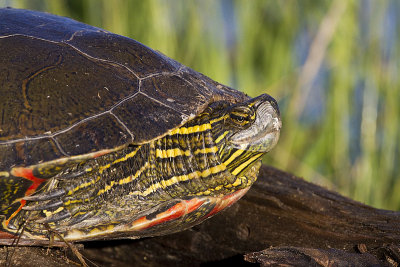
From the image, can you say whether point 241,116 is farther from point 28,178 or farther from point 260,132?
point 28,178

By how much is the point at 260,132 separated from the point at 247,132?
2.2 inches

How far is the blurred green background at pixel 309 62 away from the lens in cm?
356

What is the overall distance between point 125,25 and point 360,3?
2.10 meters

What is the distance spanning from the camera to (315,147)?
13.3 ft

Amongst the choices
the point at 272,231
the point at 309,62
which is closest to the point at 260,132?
the point at 272,231

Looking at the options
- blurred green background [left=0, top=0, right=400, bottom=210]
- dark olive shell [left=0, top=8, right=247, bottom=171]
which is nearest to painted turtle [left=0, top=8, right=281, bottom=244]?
dark olive shell [left=0, top=8, right=247, bottom=171]

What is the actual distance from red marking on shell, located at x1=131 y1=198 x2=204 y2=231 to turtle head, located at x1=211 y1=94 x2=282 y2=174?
0.25m

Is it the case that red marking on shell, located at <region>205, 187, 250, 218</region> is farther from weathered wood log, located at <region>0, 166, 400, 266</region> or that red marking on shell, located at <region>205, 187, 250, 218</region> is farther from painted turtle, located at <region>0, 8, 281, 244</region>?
weathered wood log, located at <region>0, 166, 400, 266</region>

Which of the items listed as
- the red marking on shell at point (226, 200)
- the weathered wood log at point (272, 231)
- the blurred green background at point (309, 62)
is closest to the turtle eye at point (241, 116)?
the red marking on shell at point (226, 200)

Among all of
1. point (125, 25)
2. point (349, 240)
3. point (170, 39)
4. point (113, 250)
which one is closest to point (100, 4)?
point (125, 25)

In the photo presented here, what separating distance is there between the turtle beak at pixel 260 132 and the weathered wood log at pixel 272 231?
0.51 metres

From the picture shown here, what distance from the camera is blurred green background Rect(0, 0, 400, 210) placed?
356 centimetres

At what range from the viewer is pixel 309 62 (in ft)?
13.5

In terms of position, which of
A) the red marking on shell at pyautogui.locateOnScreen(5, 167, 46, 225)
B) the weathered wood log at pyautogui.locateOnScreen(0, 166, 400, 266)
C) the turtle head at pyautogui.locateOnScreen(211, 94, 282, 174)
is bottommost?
the weathered wood log at pyautogui.locateOnScreen(0, 166, 400, 266)
